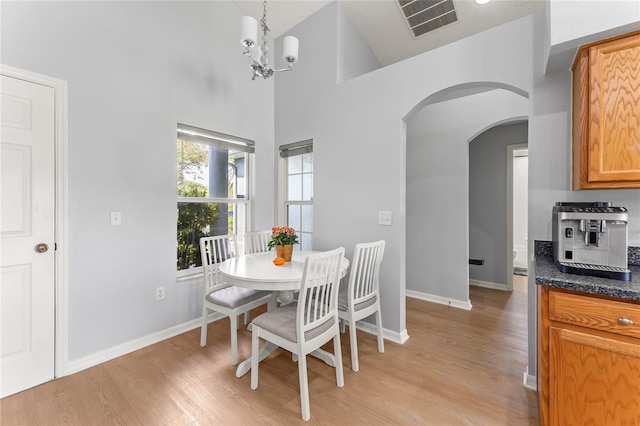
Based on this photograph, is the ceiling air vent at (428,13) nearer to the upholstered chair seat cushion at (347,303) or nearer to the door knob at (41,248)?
the upholstered chair seat cushion at (347,303)

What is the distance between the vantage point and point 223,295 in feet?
7.79

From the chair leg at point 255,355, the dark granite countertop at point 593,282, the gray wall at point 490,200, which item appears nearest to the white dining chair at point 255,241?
the chair leg at point 255,355

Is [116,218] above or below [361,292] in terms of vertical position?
above

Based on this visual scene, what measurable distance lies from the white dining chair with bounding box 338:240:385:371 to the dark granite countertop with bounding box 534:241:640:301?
3.51ft

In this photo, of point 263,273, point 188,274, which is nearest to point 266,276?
point 263,273

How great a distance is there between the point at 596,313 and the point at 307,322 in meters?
1.45

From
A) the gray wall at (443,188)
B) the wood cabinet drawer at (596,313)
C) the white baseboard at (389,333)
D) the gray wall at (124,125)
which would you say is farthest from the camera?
the gray wall at (443,188)

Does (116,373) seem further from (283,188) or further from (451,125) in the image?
(451,125)

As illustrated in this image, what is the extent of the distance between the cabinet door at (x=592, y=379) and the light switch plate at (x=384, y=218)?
1451 mm

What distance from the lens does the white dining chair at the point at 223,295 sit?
2.21 m

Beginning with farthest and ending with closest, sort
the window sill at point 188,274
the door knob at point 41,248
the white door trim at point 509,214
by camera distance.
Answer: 1. the white door trim at point 509,214
2. the window sill at point 188,274
3. the door knob at point 41,248

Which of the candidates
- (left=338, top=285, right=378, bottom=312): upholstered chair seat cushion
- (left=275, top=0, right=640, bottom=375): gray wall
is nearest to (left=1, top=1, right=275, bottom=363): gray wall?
(left=275, top=0, right=640, bottom=375): gray wall

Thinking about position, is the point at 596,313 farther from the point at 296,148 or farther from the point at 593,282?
the point at 296,148

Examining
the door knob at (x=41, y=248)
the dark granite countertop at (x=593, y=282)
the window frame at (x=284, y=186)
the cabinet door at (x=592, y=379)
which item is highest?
the window frame at (x=284, y=186)
